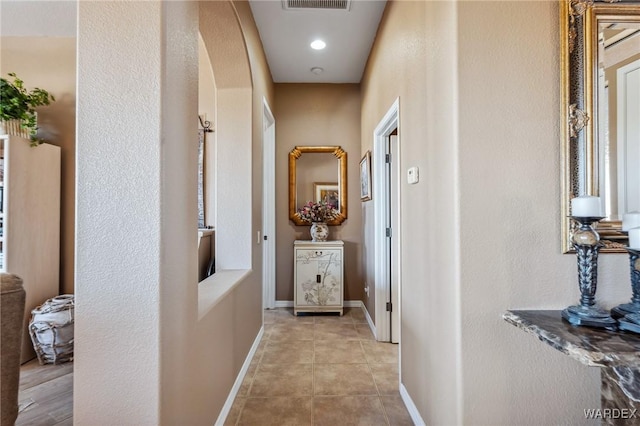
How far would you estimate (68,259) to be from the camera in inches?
101

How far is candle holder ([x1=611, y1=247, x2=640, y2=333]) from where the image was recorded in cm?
98

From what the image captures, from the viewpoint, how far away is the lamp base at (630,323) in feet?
3.17

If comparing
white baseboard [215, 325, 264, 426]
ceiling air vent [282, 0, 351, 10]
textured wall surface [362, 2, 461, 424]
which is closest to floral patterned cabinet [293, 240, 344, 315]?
white baseboard [215, 325, 264, 426]

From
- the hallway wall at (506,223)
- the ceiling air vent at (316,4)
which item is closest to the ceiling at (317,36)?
the ceiling air vent at (316,4)

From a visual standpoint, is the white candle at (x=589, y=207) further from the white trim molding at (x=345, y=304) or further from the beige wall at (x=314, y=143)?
the white trim molding at (x=345, y=304)

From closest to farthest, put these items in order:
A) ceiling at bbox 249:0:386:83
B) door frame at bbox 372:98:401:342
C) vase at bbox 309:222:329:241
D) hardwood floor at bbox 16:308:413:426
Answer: hardwood floor at bbox 16:308:413:426
ceiling at bbox 249:0:386:83
door frame at bbox 372:98:401:342
vase at bbox 309:222:329:241

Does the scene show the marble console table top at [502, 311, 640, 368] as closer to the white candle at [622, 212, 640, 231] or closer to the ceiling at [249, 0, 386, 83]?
the white candle at [622, 212, 640, 231]

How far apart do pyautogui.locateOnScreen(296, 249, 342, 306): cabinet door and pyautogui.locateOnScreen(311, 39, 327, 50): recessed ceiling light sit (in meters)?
2.22

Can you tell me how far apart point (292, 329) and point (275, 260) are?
99 centimetres

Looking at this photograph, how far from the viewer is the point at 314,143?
3.75 meters

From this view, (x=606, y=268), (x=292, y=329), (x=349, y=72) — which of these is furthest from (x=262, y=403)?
(x=349, y=72)

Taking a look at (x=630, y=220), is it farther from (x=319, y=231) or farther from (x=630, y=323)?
(x=319, y=231)

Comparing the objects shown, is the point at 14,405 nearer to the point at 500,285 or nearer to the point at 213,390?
the point at 213,390

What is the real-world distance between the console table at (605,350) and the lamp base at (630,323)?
0.07ft
